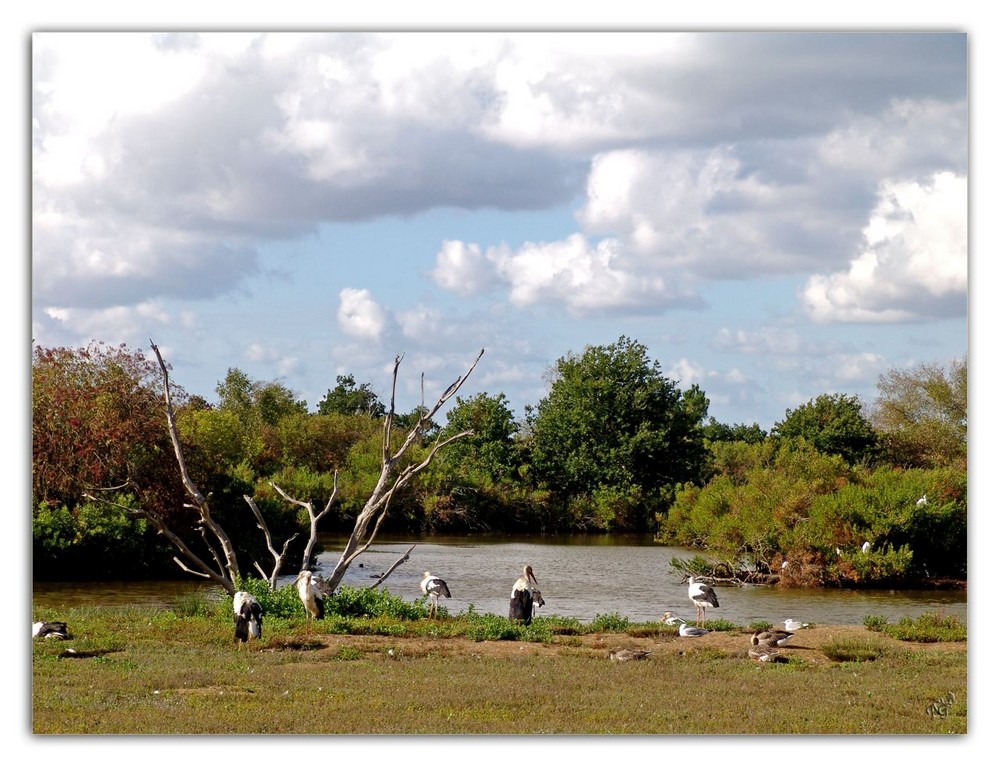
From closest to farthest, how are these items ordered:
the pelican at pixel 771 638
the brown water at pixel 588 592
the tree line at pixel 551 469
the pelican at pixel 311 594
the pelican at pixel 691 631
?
the pelican at pixel 771 638
the pelican at pixel 691 631
the pelican at pixel 311 594
the brown water at pixel 588 592
the tree line at pixel 551 469

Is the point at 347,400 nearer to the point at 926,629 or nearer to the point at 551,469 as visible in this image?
the point at 551,469

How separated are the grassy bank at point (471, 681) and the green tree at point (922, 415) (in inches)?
1134

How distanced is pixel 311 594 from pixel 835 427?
33.6 metres

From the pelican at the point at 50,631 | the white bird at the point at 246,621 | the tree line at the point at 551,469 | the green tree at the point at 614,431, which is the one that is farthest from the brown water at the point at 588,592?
the green tree at the point at 614,431

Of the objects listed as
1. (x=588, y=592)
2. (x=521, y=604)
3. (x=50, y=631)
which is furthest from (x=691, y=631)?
(x=588, y=592)

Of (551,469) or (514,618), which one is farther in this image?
(551,469)

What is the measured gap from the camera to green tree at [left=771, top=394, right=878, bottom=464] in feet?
147

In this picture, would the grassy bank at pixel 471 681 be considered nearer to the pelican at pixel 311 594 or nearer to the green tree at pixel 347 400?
the pelican at pixel 311 594

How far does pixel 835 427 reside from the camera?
148 ft

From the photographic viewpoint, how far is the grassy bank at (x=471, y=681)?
944 centimetres

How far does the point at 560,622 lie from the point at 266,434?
33619mm

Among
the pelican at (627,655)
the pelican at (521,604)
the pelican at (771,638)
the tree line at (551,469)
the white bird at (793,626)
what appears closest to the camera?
the pelican at (627,655)
